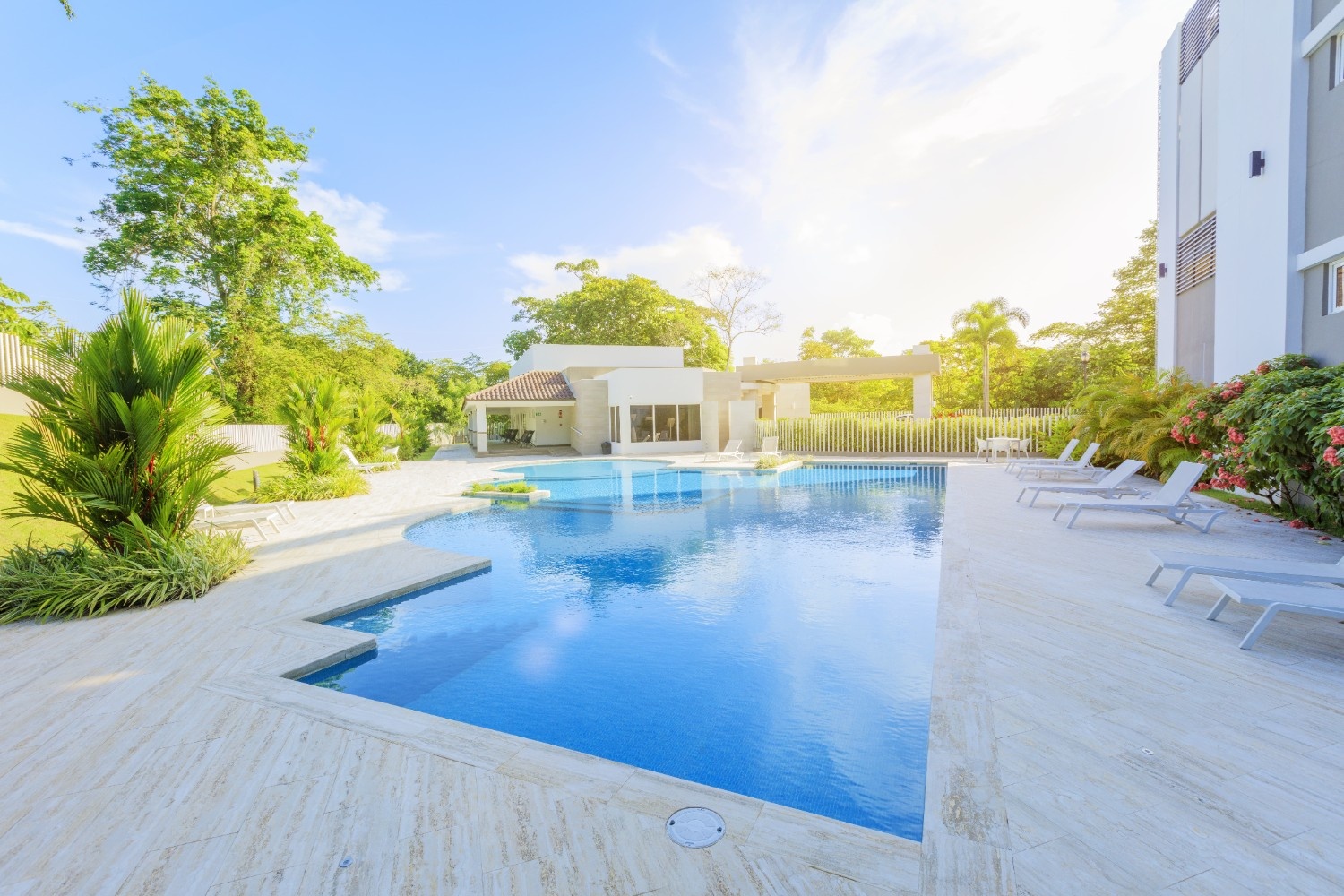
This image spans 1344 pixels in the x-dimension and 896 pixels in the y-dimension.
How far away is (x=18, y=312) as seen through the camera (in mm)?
19922

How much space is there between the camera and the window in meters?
7.79

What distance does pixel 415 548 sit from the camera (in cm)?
804

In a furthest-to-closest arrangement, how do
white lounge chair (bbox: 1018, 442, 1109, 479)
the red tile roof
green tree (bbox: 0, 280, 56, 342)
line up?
1. the red tile roof
2. green tree (bbox: 0, 280, 56, 342)
3. white lounge chair (bbox: 1018, 442, 1109, 479)

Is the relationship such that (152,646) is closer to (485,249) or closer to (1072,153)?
(1072,153)

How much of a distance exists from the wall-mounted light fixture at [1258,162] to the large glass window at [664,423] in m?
17.8

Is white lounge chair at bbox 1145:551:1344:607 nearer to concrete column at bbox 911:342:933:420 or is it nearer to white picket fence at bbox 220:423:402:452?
concrete column at bbox 911:342:933:420

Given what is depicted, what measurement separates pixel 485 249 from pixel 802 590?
34734 millimetres

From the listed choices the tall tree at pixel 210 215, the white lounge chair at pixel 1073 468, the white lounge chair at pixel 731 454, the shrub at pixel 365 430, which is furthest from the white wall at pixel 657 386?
the tall tree at pixel 210 215

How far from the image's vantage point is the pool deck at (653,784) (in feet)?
6.98

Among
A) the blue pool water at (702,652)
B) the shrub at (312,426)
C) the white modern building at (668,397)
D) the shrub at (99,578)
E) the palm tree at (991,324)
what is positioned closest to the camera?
the blue pool water at (702,652)

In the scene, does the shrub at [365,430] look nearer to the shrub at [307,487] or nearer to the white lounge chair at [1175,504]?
the shrub at [307,487]

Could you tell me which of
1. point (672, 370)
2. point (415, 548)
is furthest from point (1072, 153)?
point (415, 548)

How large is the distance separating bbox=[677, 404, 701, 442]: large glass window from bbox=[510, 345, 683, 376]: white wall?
6.90 m

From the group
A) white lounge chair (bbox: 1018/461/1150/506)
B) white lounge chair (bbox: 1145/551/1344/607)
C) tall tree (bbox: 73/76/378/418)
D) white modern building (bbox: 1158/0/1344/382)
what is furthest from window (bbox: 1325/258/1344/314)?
tall tree (bbox: 73/76/378/418)
